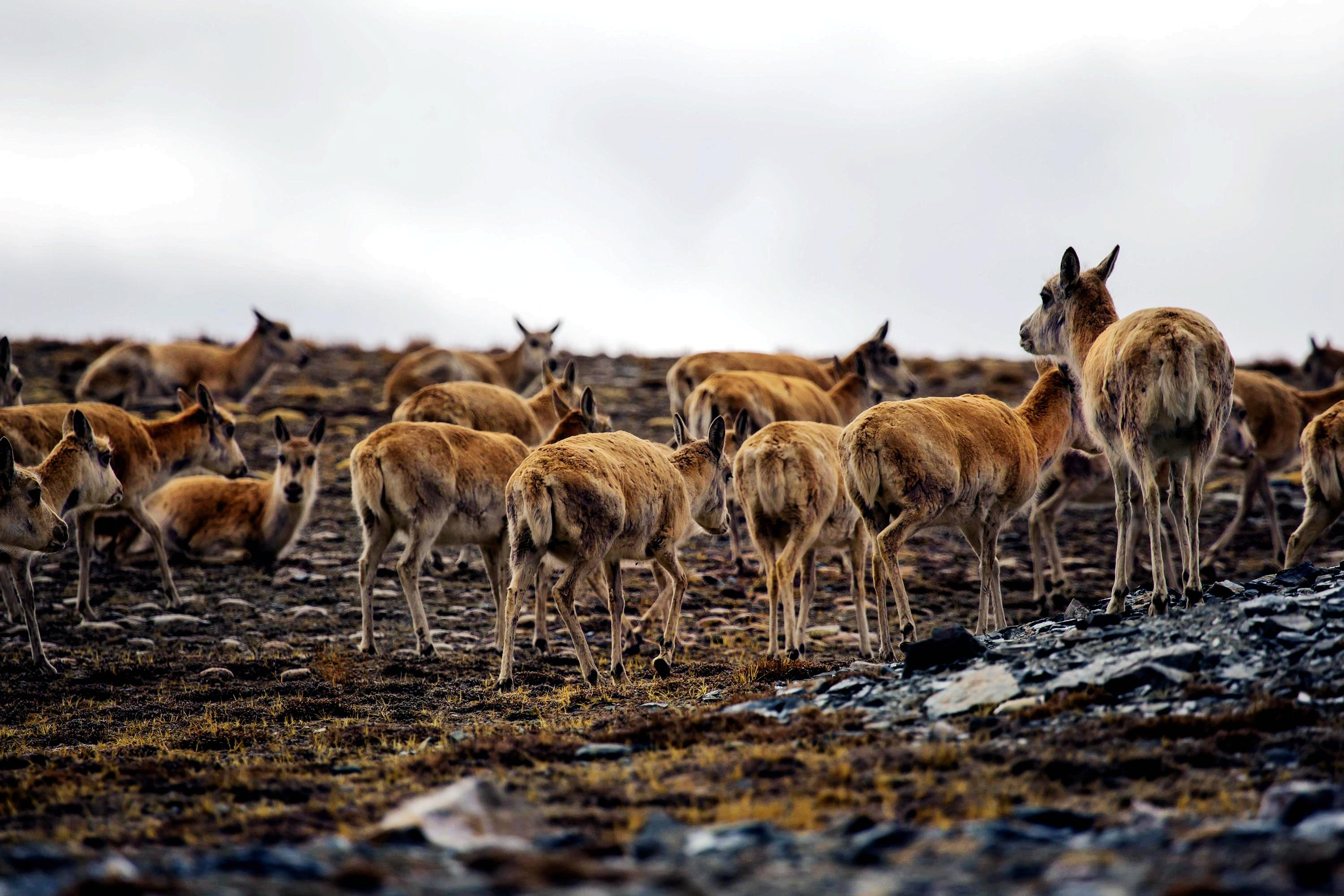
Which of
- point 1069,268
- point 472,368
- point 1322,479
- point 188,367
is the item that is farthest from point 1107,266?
point 188,367

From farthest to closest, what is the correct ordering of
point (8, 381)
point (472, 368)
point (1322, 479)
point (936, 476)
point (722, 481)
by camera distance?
point (472, 368)
point (8, 381)
point (722, 481)
point (1322, 479)
point (936, 476)

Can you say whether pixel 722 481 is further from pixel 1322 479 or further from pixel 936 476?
pixel 1322 479

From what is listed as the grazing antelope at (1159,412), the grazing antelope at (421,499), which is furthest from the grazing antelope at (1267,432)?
the grazing antelope at (421,499)

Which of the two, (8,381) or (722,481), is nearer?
(722,481)

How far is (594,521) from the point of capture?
10.5 metres

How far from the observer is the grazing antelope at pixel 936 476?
34.7 ft

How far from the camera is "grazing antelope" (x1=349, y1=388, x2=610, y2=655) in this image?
12352mm

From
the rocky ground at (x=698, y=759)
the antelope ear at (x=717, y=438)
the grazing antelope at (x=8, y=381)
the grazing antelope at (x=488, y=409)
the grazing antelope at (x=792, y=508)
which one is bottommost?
the rocky ground at (x=698, y=759)

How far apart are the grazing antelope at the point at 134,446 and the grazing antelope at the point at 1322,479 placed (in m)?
12.3

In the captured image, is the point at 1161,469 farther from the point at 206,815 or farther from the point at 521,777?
the point at 206,815

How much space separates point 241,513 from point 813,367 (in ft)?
33.8

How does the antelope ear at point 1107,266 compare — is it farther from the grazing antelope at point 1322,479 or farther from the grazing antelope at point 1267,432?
the grazing antelope at point 1267,432

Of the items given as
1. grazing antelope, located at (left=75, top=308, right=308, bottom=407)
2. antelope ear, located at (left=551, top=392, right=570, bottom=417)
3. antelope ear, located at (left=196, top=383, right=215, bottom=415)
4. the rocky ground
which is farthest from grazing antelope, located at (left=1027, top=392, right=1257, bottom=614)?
grazing antelope, located at (left=75, top=308, right=308, bottom=407)

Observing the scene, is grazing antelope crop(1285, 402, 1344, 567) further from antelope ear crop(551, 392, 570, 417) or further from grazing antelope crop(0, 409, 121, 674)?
grazing antelope crop(0, 409, 121, 674)
